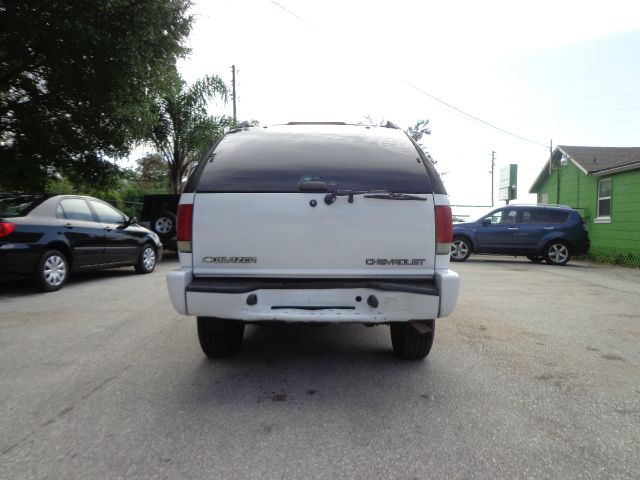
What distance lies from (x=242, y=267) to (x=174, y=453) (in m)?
1.30

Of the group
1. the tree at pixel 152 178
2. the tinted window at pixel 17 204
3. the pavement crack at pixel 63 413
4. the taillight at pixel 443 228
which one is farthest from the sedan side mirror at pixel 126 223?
the tree at pixel 152 178

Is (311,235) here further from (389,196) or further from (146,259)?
(146,259)

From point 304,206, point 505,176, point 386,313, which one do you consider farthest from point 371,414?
point 505,176

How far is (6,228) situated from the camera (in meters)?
7.02

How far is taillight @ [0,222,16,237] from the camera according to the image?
699 centimetres

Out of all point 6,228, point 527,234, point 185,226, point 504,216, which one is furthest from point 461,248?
point 185,226

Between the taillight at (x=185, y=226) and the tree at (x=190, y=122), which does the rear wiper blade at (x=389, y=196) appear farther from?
the tree at (x=190, y=122)

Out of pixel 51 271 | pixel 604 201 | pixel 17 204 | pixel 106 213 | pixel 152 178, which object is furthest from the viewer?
pixel 152 178

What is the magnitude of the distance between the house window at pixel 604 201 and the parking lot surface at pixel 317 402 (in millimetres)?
13218

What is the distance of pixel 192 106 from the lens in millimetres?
21109

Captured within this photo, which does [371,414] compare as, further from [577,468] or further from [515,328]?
[515,328]

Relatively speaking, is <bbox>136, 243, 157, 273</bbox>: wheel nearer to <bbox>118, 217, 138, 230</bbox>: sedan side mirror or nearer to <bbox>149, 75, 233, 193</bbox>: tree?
<bbox>118, 217, 138, 230</bbox>: sedan side mirror

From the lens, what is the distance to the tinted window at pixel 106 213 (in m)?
9.07

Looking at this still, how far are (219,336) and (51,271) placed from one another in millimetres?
5108
